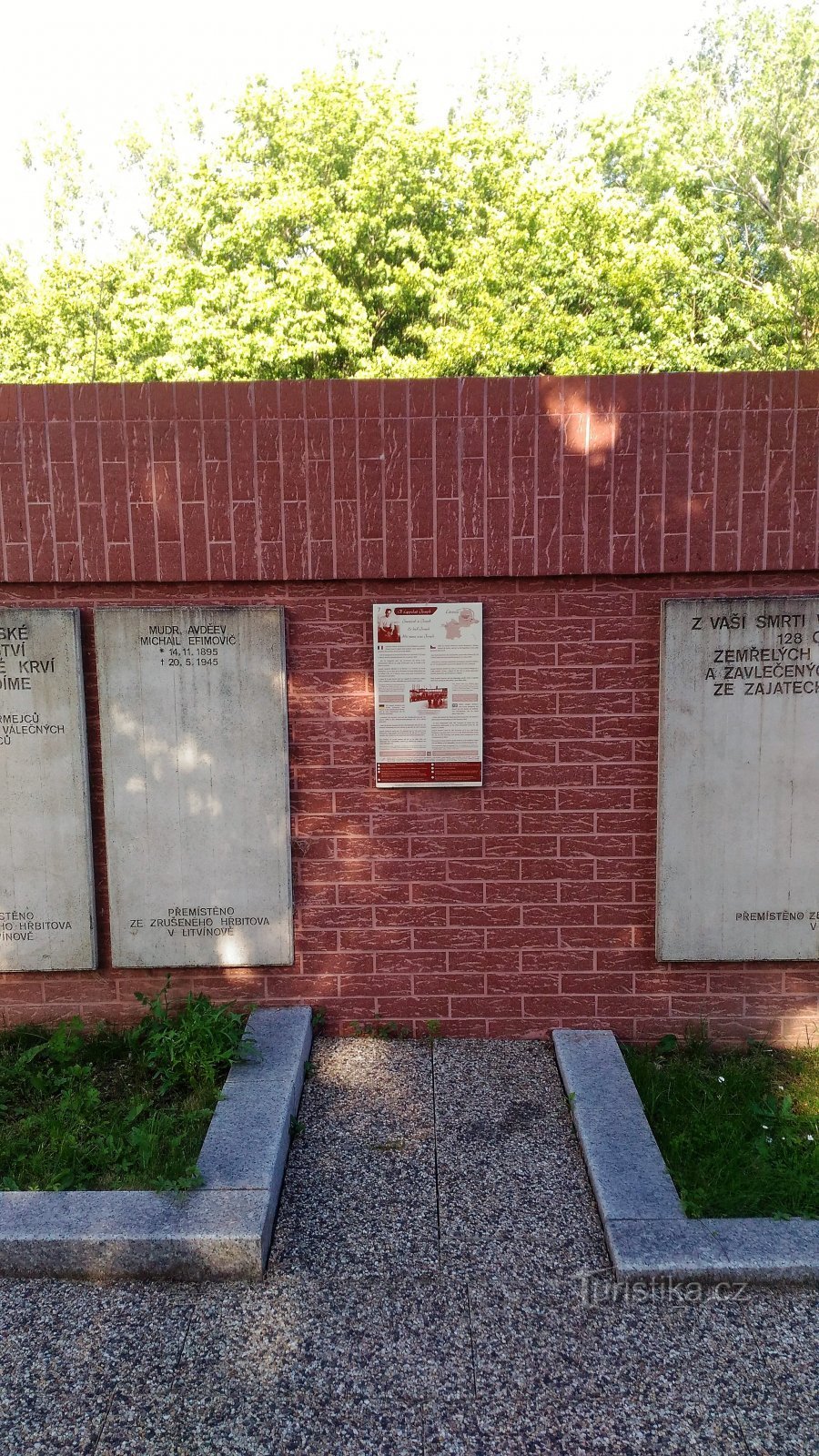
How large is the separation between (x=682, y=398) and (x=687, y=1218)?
3.24m

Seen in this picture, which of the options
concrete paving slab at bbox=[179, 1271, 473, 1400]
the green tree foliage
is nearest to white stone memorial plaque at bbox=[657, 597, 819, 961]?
concrete paving slab at bbox=[179, 1271, 473, 1400]

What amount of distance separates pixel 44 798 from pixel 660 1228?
10.3 ft

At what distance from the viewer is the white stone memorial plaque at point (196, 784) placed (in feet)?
15.1

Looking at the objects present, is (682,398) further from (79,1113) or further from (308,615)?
(79,1113)

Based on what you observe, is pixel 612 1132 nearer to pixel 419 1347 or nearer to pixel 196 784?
pixel 419 1347

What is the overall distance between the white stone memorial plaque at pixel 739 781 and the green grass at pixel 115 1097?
2127 mm

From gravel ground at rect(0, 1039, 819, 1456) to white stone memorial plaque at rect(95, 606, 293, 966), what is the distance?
4.40ft

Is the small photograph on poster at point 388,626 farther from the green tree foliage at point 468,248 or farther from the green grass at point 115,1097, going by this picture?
the green tree foliage at point 468,248

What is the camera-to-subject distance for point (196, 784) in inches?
184

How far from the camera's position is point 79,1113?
401 centimetres

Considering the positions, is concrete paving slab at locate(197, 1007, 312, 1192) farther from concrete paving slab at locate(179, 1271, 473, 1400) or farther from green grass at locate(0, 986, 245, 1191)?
concrete paving slab at locate(179, 1271, 473, 1400)

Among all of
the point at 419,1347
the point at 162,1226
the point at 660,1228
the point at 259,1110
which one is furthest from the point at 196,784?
the point at 660,1228

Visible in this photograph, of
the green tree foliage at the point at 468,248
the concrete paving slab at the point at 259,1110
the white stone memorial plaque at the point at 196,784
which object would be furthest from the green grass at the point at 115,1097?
the green tree foliage at the point at 468,248

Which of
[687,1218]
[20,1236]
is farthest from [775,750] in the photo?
[20,1236]
